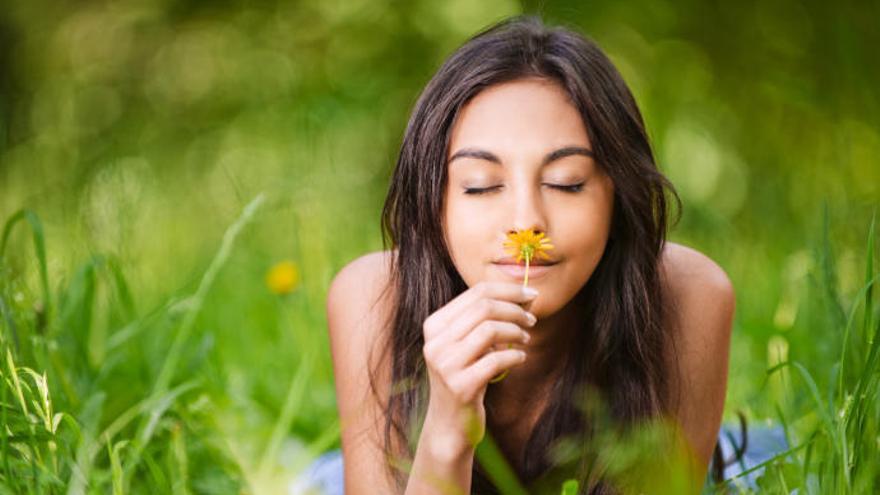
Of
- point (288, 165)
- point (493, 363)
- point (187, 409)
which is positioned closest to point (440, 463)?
point (493, 363)

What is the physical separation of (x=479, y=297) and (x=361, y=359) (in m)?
0.65

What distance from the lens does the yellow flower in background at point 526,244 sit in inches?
64.1

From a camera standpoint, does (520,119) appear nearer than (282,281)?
Yes

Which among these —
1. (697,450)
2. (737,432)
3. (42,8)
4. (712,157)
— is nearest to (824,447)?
(697,450)

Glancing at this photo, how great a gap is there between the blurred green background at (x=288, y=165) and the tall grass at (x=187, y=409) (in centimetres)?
1

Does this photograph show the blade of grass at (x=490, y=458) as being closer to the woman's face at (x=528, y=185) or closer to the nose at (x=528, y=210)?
the woman's face at (x=528, y=185)

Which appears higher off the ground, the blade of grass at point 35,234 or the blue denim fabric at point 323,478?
the blade of grass at point 35,234

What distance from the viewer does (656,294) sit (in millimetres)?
2016

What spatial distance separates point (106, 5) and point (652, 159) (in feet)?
15.9

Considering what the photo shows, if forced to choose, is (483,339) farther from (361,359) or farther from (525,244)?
(361,359)

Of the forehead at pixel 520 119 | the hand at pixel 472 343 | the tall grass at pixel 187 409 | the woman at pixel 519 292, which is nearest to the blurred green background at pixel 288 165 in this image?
the tall grass at pixel 187 409

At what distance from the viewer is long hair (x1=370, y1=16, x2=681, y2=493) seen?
1792 mm

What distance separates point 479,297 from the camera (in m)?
1.57

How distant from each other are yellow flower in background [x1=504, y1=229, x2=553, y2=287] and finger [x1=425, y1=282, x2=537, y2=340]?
25 millimetres
